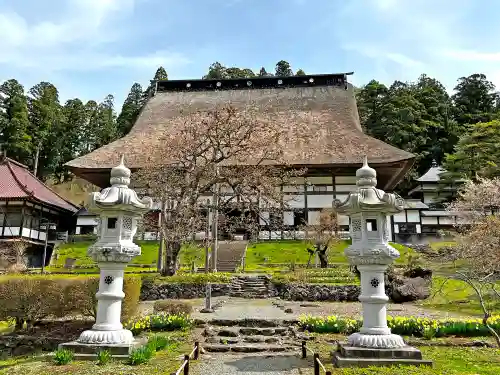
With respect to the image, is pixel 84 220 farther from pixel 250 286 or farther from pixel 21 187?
pixel 250 286

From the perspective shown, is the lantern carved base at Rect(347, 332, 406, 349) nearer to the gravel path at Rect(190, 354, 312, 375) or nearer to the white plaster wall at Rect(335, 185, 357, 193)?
the gravel path at Rect(190, 354, 312, 375)

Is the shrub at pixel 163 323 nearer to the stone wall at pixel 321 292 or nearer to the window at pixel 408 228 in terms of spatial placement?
the stone wall at pixel 321 292

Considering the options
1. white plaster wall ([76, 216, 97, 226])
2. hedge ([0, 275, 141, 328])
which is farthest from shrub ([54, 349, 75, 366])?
white plaster wall ([76, 216, 97, 226])

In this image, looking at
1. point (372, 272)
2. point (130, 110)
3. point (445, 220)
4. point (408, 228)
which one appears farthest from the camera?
point (130, 110)

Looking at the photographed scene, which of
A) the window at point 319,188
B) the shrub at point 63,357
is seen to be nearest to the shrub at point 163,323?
the shrub at point 63,357

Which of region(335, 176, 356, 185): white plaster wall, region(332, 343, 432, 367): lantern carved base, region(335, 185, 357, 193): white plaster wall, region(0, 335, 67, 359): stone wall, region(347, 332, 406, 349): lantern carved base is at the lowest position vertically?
region(0, 335, 67, 359): stone wall

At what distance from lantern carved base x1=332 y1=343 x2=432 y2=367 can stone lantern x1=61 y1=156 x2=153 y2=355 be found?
3442mm

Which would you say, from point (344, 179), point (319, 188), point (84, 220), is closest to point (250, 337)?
point (319, 188)

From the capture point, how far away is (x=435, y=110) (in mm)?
50938

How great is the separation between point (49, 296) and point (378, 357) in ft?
25.4

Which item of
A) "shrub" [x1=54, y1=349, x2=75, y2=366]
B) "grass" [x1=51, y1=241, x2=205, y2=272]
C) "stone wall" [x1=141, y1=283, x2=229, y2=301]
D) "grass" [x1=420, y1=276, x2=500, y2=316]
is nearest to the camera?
"shrub" [x1=54, y1=349, x2=75, y2=366]

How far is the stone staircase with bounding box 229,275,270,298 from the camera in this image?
16766 mm

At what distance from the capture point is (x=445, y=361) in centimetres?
679

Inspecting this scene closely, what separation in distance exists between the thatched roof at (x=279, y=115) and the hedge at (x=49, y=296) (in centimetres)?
1506
